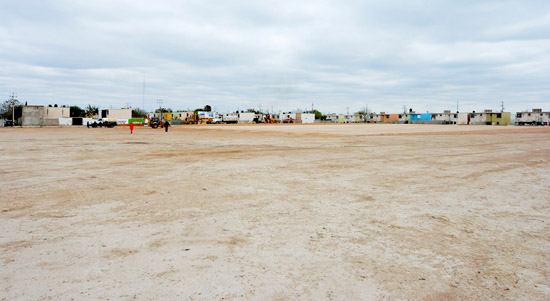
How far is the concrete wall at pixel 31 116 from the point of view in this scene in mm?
81875

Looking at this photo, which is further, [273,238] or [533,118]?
[533,118]

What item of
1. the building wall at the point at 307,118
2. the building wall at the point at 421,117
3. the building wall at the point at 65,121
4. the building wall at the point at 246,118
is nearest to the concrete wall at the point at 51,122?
the building wall at the point at 65,121

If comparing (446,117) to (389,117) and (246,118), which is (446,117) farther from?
(246,118)

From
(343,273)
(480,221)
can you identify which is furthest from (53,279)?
(480,221)

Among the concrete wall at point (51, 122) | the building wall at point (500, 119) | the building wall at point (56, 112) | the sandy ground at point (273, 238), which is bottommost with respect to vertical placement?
the sandy ground at point (273, 238)

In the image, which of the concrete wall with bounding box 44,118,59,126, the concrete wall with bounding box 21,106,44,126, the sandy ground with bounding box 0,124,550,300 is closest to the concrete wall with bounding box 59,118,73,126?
the concrete wall with bounding box 44,118,59,126

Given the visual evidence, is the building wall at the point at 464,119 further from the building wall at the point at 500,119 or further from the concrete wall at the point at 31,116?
the concrete wall at the point at 31,116

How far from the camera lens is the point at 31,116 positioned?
8269cm

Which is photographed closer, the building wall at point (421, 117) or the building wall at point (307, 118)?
the building wall at point (421, 117)

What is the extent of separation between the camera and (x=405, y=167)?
42.5 feet

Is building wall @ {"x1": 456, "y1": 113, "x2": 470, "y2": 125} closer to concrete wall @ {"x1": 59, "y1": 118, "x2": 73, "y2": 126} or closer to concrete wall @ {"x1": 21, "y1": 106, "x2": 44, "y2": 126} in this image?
concrete wall @ {"x1": 21, "y1": 106, "x2": 44, "y2": 126}

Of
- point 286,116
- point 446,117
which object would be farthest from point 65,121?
point 446,117

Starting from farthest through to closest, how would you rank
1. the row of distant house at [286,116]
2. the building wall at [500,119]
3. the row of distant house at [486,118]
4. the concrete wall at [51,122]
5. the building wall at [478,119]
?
1. the building wall at [478,119]
2. the row of distant house at [486,118]
3. the building wall at [500,119]
4. the row of distant house at [286,116]
5. the concrete wall at [51,122]

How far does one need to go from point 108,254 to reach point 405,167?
36.5 ft
